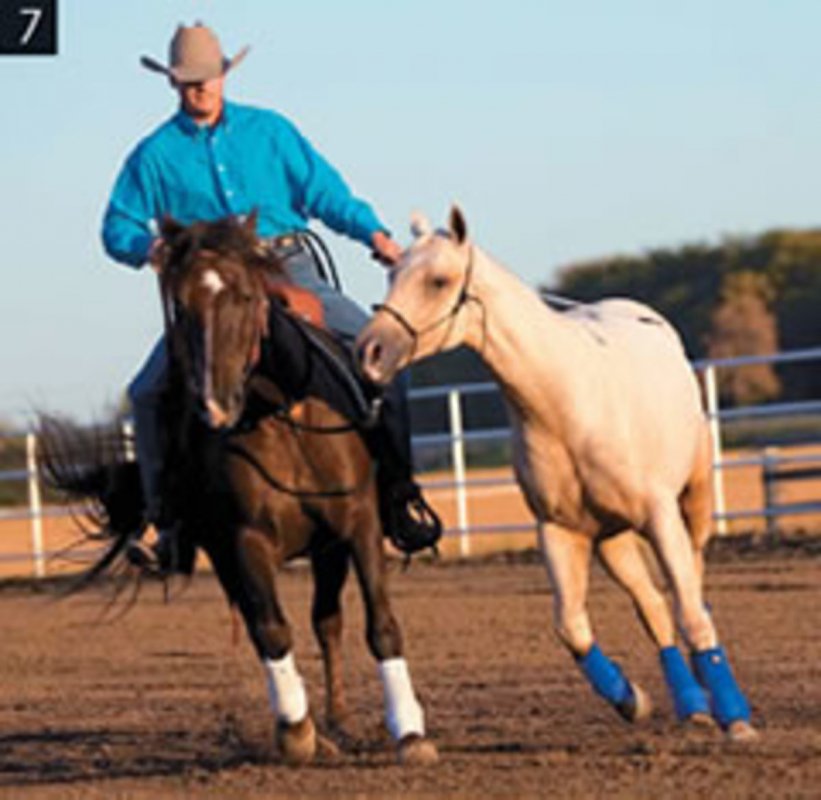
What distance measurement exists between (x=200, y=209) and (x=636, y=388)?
168 centimetres

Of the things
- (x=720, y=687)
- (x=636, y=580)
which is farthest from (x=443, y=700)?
(x=720, y=687)

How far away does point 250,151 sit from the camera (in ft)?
26.9

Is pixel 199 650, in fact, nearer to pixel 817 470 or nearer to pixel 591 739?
pixel 591 739

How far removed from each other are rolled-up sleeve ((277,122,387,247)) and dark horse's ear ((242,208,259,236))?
0.79 metres

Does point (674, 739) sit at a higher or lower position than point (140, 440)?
lower

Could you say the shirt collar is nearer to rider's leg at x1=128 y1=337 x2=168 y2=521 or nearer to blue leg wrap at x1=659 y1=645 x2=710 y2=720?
rider's leg at x1=128 y1=337 x2=168 y2=521

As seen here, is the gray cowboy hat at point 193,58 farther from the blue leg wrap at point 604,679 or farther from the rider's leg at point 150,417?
the blue leg wrap at point 604,679

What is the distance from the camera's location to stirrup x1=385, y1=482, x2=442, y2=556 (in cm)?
812

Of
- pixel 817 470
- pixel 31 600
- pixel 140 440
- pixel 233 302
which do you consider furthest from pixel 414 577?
pixel 233 302

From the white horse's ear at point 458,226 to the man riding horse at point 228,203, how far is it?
32.6 inches

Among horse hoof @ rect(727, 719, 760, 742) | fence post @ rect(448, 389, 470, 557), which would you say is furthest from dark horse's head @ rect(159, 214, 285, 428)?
fence post @ rect(448, 389, 470, 557)

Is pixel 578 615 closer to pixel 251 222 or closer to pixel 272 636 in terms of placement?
pixel 272 636

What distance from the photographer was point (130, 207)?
8.19 m

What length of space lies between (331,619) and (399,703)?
1305mm
